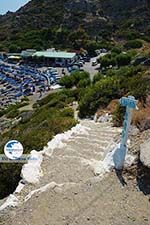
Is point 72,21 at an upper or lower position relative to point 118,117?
lower

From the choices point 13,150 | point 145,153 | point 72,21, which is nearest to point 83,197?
point 145,153

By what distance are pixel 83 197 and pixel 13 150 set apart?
314 cm

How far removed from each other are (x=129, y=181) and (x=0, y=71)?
72106 millimetres

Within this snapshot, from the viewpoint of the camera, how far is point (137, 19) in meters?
103

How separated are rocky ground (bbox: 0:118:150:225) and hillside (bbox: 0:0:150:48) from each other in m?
83.2

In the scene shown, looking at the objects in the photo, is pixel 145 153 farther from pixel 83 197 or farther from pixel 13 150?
pixel 13 150

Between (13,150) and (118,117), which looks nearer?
(13,150)

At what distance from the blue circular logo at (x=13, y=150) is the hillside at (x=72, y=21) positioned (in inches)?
3250

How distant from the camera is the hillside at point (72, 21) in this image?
3930 inches

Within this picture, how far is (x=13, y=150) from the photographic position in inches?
545

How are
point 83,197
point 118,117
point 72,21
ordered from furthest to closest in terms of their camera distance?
point 72,21
point 118,117
point 83,197

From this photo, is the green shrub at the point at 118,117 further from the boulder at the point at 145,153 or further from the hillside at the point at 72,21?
the hillside at the point at 72,21

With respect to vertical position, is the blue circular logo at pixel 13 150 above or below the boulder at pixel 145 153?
below

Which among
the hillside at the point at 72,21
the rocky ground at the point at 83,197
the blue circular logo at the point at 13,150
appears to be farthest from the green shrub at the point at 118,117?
the hillside at the point at 72,21
